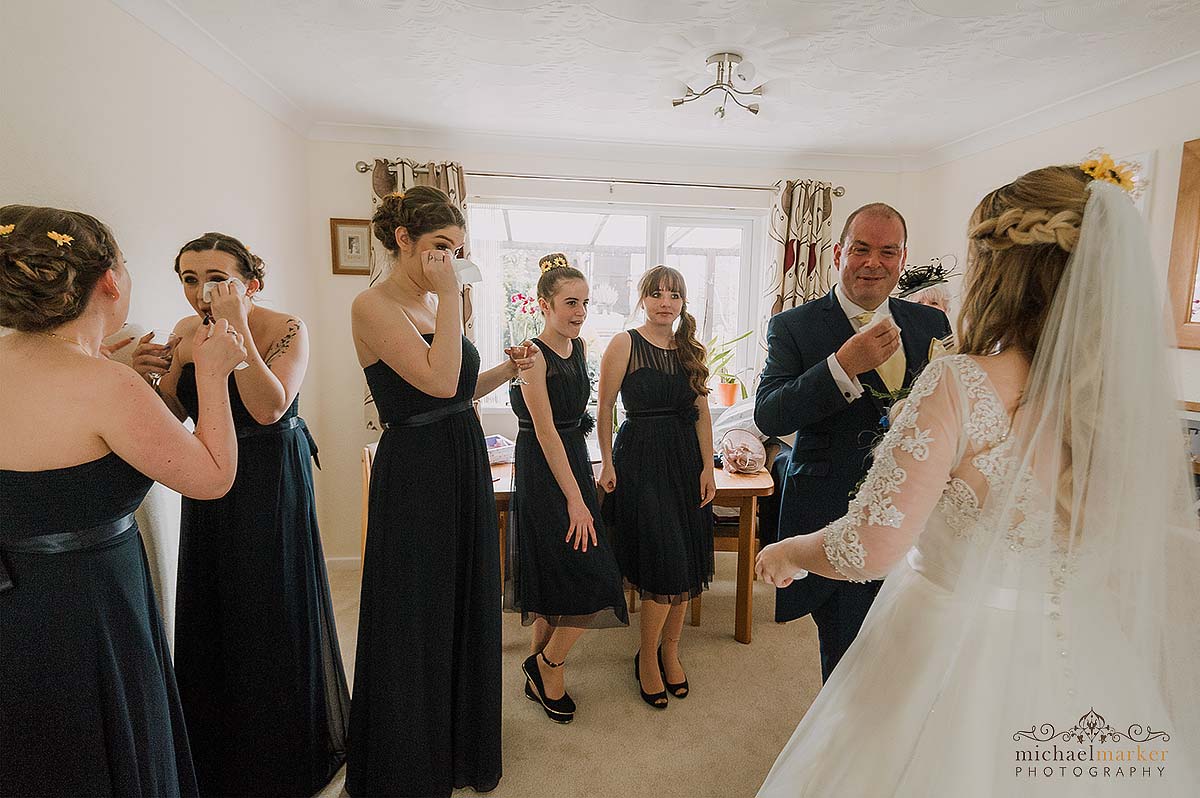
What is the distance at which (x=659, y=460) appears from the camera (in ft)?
7.70

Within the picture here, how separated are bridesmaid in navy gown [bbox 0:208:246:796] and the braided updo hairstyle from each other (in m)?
1.48

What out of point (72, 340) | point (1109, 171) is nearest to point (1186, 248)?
point (1109, 171)

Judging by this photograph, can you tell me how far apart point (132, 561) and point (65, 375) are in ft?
1.36

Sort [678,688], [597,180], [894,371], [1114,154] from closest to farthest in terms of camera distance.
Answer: [894,371] → [678,688] → [1114,154] → [597,180]

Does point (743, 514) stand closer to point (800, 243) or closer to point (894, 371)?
point (894, 371)

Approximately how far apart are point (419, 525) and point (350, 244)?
8.26 feet

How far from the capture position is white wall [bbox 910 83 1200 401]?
8.39 ft

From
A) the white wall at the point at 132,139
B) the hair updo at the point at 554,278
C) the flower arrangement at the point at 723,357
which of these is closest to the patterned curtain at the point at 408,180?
the white wall at the point at 132,139

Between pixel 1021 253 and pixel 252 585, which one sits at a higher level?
pixel 1021 253

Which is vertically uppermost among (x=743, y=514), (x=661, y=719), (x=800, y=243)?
(x=800, y=243)

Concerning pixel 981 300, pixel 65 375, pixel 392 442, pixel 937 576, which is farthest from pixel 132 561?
pixel 981 300

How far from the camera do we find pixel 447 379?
5.07 feet

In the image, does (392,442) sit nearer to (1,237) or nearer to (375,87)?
(1,237)

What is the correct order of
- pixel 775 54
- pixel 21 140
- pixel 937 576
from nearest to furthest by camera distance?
A: pixel 937 576, pixel 21 140, pixel 775 54
